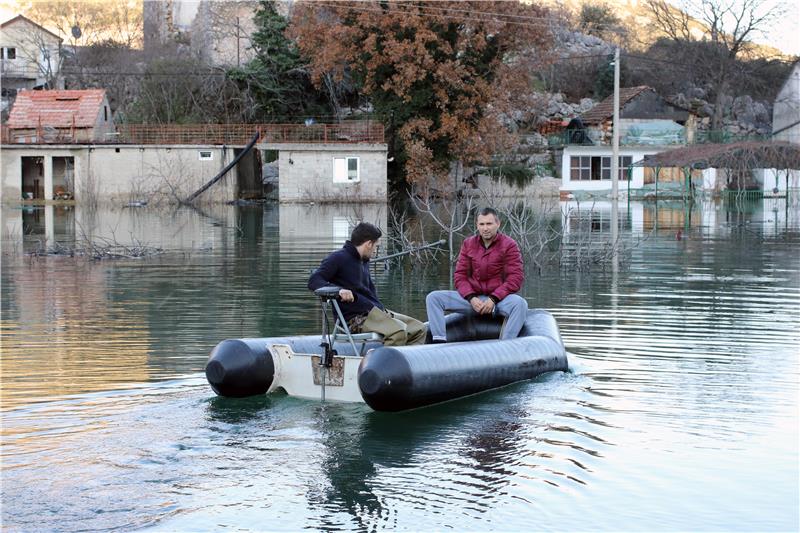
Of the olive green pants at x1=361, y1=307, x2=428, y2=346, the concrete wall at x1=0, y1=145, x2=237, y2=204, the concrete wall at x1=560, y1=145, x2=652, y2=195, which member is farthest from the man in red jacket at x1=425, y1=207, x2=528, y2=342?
the concrete wall at x1=560, y1=145, x2=652, y2=195

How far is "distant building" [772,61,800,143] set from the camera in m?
69.4

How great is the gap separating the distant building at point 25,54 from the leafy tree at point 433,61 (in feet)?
96.0

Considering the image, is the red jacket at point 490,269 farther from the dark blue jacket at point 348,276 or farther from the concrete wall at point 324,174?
the concrete wall at point 324,174

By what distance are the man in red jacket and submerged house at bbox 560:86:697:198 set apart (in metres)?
52.5

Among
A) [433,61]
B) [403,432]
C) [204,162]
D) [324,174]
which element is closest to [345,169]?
[324,174]

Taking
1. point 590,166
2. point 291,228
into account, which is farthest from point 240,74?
point 291,228

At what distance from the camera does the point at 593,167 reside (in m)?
65.7

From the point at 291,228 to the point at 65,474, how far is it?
27568 mm

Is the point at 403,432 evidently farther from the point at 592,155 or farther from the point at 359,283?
the point at 592,155

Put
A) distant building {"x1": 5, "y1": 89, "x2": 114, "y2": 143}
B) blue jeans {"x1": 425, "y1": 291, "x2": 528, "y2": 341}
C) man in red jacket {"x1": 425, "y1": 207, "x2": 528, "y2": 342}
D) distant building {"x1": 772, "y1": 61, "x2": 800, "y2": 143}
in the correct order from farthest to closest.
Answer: distant building {"x1": 772, "y1": 61, "x2": 800, "y2": 143}
distant building {"x1": 5, "y1": 89, "x2": 114, "y2": 143}
man in red jacket {"x1": 425, "y1": 207, "x2": 528, "y2": 342}
blue jeans {"x1": 425, "y1": 291, "x2": 528, "y2": 341}

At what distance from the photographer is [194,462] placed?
8289 mm

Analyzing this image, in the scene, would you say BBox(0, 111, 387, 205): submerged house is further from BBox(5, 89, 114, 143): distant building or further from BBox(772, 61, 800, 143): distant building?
BBox(772, 61, 800, 143): distant building

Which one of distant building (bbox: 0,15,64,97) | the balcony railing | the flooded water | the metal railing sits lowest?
the flooded water

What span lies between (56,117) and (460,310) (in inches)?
1921
